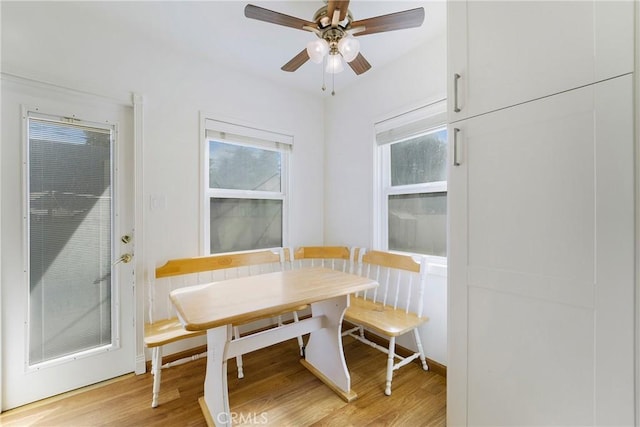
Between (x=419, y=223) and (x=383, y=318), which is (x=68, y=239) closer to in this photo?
(x=383, y=318)

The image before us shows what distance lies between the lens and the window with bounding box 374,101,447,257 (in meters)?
2.03

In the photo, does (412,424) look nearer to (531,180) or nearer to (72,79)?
(531,180)

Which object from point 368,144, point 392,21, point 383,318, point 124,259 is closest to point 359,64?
point 392,21

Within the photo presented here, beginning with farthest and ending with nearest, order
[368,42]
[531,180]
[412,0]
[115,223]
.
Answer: [368,42], [115,223], [412,0], [531,180]

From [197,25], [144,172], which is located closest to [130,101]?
[144,172]

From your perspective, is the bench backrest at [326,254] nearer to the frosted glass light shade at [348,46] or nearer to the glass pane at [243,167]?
the glass pane at [243,167]

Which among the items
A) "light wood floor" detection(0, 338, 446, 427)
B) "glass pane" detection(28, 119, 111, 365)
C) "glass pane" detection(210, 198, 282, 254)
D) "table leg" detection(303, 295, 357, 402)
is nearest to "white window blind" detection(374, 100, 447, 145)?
"glass pane" detection(210, 198, 282, 254)

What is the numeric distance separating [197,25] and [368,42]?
4.19ft

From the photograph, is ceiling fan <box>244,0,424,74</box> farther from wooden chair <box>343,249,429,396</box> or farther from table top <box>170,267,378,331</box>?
wooden chair <box>343,249,429,396</box>

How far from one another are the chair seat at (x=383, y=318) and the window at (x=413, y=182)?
21.0 inches

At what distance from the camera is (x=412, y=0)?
163 centimetres

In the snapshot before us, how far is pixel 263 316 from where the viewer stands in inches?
49.1

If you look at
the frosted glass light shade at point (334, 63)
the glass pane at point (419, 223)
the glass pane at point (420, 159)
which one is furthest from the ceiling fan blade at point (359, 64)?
the glass pane at point (419, 223)

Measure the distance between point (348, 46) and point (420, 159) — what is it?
1137 millimetres
